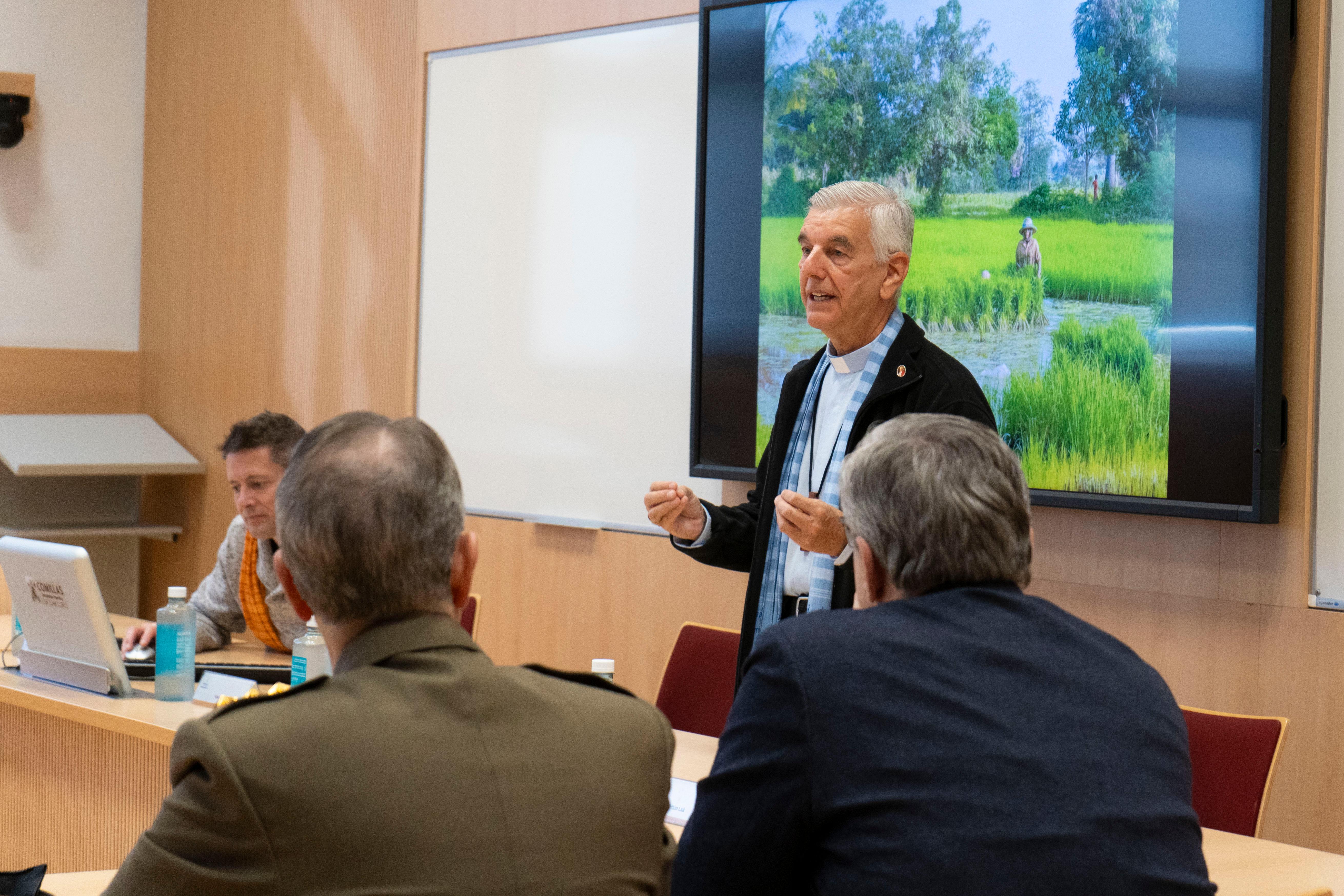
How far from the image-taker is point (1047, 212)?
3.31 metres

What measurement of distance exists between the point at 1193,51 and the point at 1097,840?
242 centimetres

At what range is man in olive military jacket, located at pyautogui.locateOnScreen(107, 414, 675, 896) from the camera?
3.52ft

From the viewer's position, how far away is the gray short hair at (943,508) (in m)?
1.38

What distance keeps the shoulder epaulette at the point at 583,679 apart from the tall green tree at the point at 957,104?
248 cm

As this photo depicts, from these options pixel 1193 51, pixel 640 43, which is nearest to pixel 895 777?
pixel 1193 51

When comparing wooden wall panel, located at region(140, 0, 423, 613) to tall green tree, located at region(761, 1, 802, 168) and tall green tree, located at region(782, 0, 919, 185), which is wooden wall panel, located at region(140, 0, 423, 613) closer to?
tall green tree, located at region(761, 1, 802, 168)

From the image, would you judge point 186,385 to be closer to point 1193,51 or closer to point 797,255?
point 797,255

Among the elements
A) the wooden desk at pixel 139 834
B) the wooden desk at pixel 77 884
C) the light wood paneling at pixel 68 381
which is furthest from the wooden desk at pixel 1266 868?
the light wood paneling at pixel 68 381

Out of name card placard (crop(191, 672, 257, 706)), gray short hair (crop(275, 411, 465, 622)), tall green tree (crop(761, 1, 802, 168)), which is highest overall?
tall green tree (crop(761, 1, 802, 168))

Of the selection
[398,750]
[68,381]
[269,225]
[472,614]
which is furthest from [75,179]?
[398,750]

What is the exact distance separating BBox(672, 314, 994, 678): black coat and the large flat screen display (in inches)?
23.4

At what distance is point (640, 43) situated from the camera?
429cm

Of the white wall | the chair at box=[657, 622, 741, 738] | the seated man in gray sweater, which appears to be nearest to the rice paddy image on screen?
the chair at box=[657, 622, 741, 738]

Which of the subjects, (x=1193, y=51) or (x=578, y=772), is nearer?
(x=578, y=772)
